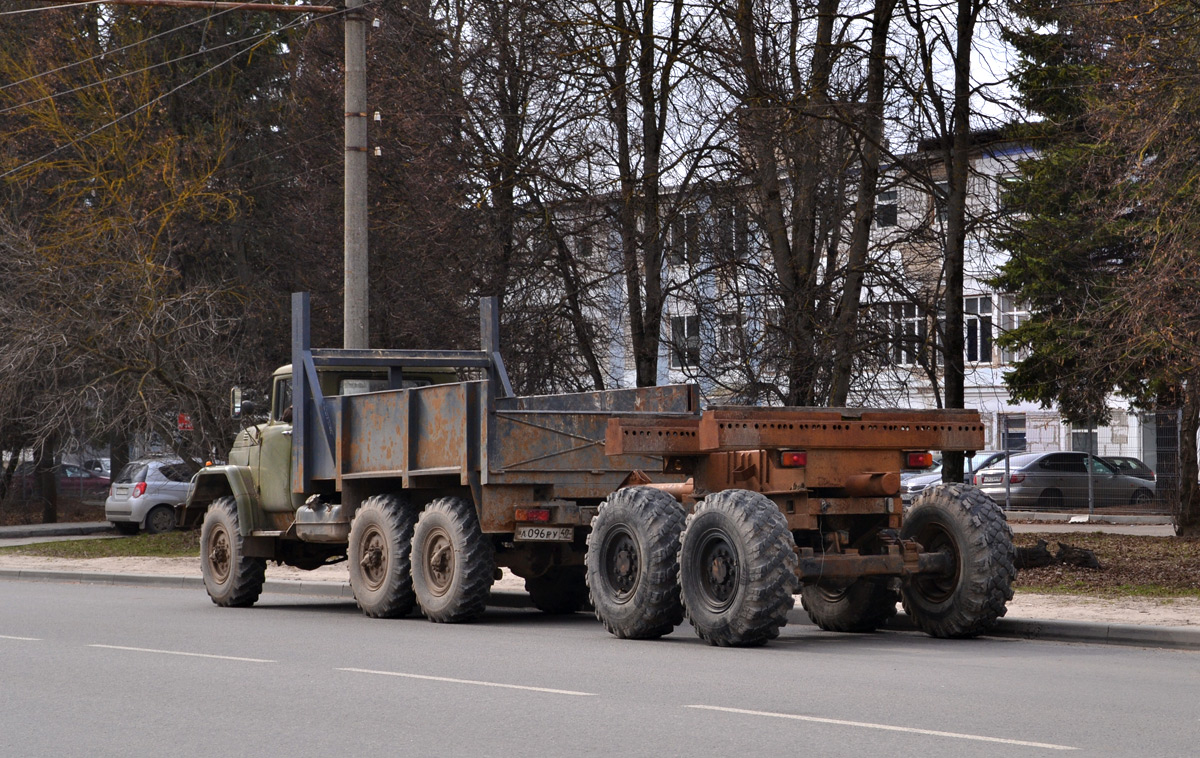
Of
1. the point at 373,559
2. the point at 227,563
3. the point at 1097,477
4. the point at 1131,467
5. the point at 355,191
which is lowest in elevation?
the point at 227,563

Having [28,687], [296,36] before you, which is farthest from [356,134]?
[296,36]

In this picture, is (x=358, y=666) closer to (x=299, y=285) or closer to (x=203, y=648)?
(x=203, y=648)

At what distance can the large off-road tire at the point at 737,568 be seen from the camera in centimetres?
1142

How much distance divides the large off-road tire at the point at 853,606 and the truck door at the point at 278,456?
19.7ft

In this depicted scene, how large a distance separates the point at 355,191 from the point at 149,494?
16.2 metres

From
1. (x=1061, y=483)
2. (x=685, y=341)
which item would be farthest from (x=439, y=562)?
(x=1061, y=483)

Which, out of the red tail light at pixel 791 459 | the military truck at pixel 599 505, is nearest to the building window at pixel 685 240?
the military truck at pixel 599 505

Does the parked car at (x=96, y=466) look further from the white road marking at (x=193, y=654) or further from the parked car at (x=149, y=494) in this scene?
the white road marking at (x=193, y=654)

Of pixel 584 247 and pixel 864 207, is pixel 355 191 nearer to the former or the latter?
pixel 584 247

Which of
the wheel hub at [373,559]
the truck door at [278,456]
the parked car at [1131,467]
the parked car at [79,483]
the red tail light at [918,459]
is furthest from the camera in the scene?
the parked car at [79,483]

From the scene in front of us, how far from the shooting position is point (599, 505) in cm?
1350

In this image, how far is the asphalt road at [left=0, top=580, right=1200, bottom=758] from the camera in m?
7.39

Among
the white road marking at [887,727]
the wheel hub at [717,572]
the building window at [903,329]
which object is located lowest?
the white road marking at [887,727]

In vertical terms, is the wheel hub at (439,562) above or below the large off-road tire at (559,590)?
above
